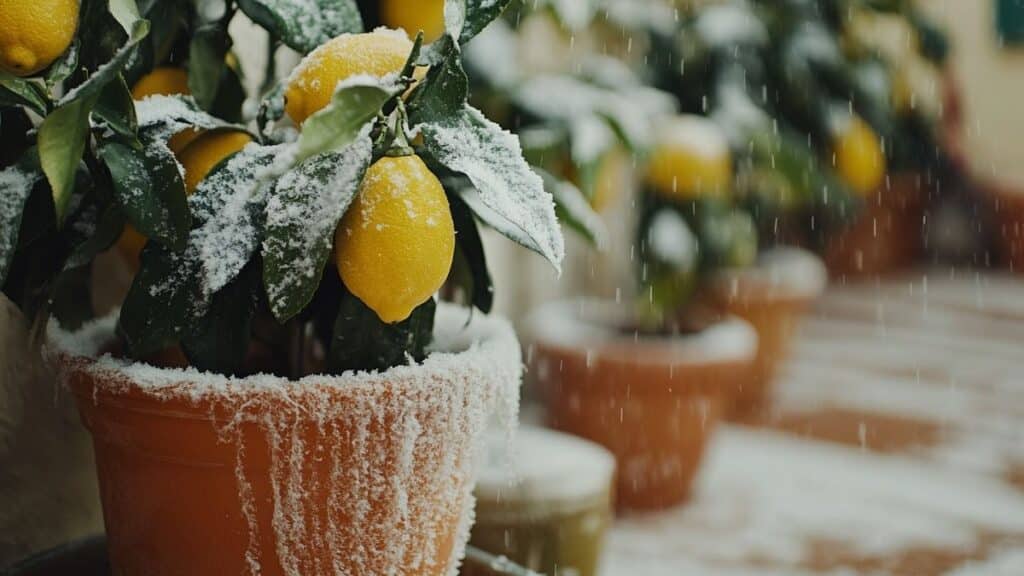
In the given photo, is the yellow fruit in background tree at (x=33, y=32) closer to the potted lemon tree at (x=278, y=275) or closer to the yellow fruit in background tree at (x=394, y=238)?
the potted lemon tree at (x=278, y=275)

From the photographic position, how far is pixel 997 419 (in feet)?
7.23

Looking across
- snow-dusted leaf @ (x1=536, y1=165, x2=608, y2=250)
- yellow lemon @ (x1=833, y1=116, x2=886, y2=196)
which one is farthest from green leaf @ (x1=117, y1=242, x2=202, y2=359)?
yellow lemon @ (x1=833, y1=116, x2=886, y2=196)

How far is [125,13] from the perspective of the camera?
586 millimetres

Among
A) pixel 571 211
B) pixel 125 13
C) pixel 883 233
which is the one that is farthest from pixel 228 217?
pixel 883 233

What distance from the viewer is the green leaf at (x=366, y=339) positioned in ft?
2.13

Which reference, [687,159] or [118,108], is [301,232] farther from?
[687,159]

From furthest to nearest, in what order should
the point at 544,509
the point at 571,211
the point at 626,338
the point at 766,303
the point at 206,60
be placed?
1. the point at 766,303
2. the point at 626,338
3. the point at 544,509
4. the point at 571,211
5. the point at 206,60

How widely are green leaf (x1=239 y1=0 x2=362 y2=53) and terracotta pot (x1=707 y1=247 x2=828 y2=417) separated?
1.47 meters

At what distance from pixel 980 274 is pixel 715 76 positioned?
7.27ft

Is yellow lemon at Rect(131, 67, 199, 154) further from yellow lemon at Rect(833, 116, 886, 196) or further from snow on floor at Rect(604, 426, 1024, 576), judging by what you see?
yellow lemon at Rect(833, 116, 886, 196)

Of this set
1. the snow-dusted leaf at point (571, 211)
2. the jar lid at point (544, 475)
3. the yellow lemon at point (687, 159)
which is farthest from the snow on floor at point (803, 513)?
the snow-dusted leaf at point (571, 211)

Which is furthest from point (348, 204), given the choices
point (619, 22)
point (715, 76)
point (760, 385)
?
point (760, 385)

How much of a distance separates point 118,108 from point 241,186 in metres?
0.08

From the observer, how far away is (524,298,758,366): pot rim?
165 centimetres
